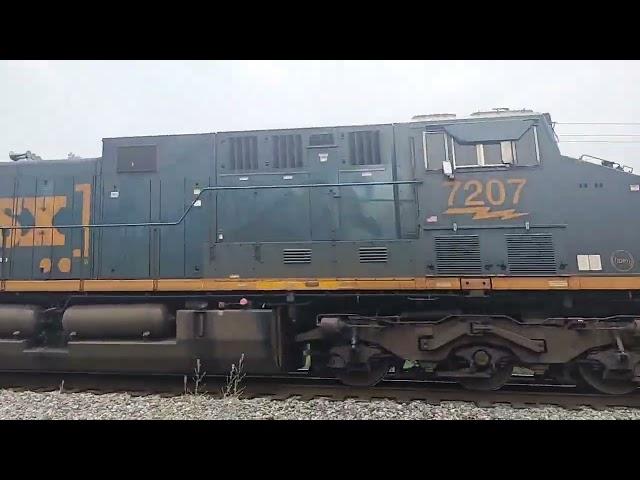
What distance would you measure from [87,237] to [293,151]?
3.33m

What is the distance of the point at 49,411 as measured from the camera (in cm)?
539

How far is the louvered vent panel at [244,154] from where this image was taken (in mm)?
6676

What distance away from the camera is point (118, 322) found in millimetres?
6277

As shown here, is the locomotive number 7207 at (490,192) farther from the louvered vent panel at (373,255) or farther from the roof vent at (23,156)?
the roof vent at (23,156)

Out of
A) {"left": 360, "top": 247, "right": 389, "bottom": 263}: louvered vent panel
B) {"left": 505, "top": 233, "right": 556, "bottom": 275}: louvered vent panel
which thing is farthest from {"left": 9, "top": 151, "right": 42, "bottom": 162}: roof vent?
{"left": 505, "top": 233, "right": 556, "bottom": 275}: louvered vent panel

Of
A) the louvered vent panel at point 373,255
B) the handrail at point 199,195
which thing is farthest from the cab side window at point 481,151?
the louvered vent panel at point 373,255

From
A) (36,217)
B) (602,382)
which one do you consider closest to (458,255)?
(602,382)

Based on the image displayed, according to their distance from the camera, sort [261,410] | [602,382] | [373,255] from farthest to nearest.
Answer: [373,255], [602,382], [261,410]

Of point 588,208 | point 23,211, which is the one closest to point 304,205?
point 588,208

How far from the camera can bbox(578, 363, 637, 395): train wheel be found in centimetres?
560

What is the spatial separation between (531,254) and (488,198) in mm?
864

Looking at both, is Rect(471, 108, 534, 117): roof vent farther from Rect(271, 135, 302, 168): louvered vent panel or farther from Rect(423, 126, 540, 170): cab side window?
Rect(271, 135, 302, 168): louvered vent panel

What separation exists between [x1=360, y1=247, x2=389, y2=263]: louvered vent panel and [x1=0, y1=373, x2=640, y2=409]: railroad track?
1.69m

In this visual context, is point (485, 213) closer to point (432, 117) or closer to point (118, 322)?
point (432, 117)
